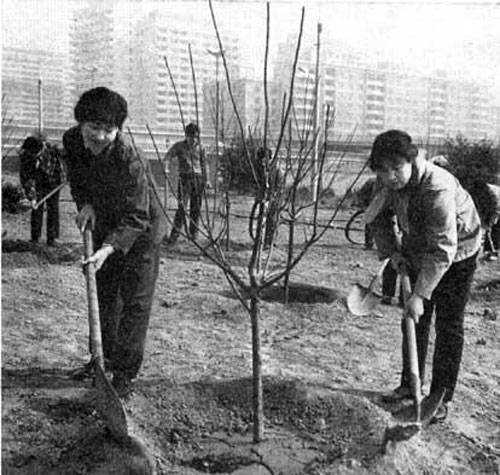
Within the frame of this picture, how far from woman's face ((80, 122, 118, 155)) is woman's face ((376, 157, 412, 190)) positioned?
1268 millimetres

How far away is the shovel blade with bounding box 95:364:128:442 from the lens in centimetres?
268

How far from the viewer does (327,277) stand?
721 centimetres

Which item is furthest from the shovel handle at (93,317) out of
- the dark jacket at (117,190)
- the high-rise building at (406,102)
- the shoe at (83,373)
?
the high-rise building at (406,102)

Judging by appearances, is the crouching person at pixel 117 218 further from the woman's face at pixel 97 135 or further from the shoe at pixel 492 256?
the shoe at pixel 492 256

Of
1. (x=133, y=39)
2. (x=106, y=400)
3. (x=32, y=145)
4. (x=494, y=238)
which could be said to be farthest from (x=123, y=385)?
(x=494, y=238)

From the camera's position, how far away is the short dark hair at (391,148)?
2.89 meters

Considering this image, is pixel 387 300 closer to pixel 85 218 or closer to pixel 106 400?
pixel 85 218

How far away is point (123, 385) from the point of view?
335cm

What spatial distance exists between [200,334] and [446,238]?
231cm

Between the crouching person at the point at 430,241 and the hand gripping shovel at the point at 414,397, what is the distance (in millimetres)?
57

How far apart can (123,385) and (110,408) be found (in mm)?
632

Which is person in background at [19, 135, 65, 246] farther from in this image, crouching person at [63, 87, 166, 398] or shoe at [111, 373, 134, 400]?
shoe at [111, 373, 134, 400]

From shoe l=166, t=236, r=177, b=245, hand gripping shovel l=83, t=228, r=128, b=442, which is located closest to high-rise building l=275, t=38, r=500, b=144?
shoe l=166, t=236, r=177, b=245

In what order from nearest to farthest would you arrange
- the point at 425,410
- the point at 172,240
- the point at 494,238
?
the point at 425,410 < the point at 172,240 < the point at 494,238
